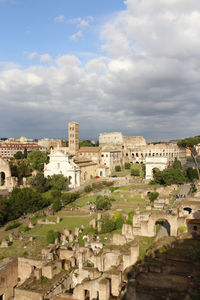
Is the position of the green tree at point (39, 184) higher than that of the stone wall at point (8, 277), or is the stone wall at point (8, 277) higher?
the green tree at point (39, 184)

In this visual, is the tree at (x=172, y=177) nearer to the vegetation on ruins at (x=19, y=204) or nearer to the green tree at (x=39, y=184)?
the vegetation on ruins at (x=19, y=204)

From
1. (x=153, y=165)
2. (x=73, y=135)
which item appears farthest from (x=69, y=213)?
(x=73, y=135)

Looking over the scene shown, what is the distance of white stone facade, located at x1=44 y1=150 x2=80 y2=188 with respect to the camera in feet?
168

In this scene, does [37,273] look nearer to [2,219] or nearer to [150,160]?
[2,219]

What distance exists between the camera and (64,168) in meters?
52.2

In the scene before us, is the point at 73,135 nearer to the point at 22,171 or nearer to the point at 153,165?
the point at 22,171

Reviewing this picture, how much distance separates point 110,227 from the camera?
25344 mm

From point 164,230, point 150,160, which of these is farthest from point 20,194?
point 150,160

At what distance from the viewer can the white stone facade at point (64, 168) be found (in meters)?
51.2

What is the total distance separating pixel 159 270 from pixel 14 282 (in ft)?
39.1

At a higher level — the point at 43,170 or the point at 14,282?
the point at 43,170

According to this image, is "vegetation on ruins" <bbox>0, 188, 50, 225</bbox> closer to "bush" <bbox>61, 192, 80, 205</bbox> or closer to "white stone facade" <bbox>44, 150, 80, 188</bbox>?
"bush" <bbox>61, 192, 80, 205</bbox>

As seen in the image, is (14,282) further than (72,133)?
No

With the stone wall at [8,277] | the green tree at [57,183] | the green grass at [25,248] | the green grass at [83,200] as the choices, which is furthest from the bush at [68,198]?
the stone wall at [8,277]
